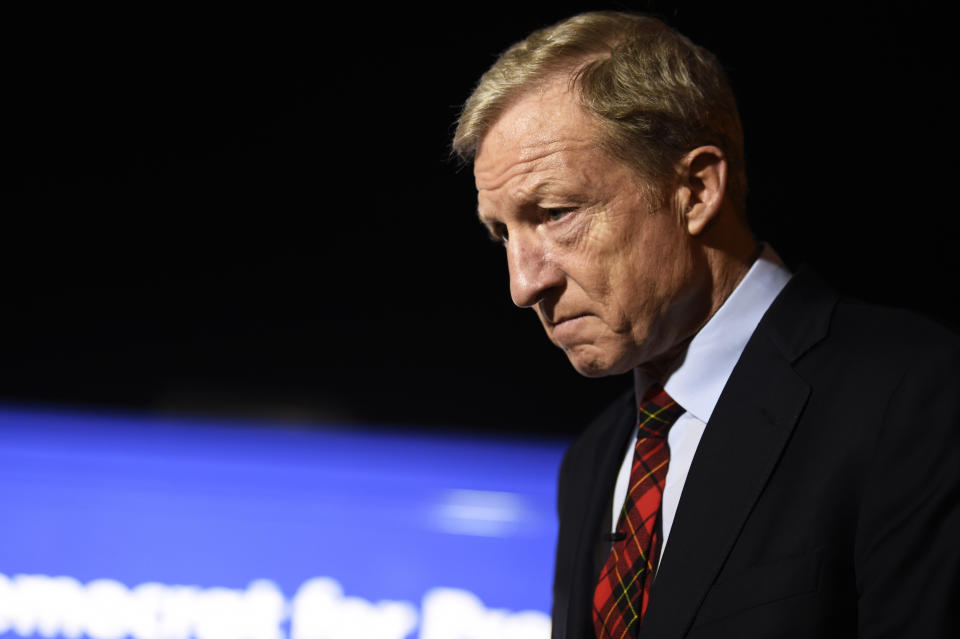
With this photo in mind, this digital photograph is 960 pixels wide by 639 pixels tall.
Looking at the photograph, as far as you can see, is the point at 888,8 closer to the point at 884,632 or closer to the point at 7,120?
the point at 884,632

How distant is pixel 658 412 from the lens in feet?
3.92

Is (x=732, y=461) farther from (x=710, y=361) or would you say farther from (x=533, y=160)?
(x=533, y=160)

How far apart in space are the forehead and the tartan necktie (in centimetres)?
34

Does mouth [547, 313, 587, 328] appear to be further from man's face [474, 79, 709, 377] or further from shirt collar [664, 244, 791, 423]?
shirt collar [664, 244, 791, 423]

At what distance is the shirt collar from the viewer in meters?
1.15

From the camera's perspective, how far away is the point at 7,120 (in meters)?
2.54

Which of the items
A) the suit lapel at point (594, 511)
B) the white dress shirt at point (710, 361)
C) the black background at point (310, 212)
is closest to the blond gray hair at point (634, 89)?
the white dress shirt at point (710, 361)

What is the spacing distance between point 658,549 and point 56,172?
2113 millimetres

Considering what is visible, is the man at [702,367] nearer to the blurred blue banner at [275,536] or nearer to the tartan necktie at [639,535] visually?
the tartan necktie at [639,535]

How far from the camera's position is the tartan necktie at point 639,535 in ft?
3.64

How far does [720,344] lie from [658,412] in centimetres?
12

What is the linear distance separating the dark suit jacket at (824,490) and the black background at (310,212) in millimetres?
919

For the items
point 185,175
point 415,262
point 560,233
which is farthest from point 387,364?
point 560,233

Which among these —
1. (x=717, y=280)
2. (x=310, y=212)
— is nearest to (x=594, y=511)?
(x=717, y=280)
